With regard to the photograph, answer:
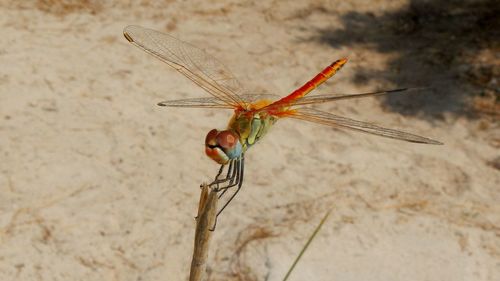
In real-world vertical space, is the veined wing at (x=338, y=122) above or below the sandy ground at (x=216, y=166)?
above

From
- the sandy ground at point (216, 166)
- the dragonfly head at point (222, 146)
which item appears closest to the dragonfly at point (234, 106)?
the dragonfly head at point (222, 146)

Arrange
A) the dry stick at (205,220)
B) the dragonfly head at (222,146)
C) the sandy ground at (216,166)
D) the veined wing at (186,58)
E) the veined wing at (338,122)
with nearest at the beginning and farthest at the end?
the dry stick at (205,220), the dragonfly head at (222,146), the veined wing at (338,122), the veined wing at (186,58), the sandy ground at (216,166)

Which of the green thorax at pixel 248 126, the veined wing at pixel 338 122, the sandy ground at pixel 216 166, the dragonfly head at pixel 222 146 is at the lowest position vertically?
the sandy ground at pixel 216 166

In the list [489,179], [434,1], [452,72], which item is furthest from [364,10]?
[489,179]

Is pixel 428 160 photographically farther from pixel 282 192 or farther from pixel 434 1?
pixel 434 1

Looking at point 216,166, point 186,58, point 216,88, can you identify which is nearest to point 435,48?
point 216,166

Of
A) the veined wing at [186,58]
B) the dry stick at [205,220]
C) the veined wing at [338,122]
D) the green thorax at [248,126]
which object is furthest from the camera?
the veined wing at [186,58]

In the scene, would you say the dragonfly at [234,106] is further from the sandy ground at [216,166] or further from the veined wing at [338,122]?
the sandy ground at [216,166]
